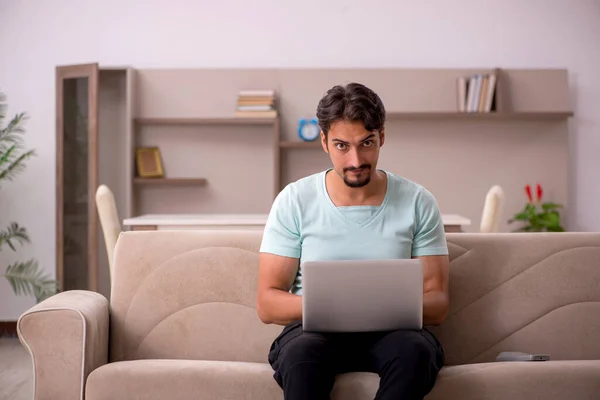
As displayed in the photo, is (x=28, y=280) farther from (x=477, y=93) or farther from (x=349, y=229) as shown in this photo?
(x=349, y=229)

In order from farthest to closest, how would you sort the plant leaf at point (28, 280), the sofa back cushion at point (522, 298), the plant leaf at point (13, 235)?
1. the plant leaf at point (13, 235)
2. the plant leaf at point (28, 280)
3. the sofa back cushion at point (522, 298)

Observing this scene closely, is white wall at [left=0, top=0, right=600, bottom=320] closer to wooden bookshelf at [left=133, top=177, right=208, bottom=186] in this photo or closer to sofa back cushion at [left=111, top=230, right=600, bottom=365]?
wooden bookshelf at [left=133, top=177, right=208, bottom=186]

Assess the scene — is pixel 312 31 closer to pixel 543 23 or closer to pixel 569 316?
pixel 543 23

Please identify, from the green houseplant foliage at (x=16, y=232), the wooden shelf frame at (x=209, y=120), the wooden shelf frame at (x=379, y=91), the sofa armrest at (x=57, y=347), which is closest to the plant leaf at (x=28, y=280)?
the green houseplant foliage at (x=16, y=232)

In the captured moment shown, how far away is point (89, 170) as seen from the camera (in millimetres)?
5422

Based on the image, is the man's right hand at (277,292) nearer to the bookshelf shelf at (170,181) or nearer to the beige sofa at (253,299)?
the beige sofa at (253,299)

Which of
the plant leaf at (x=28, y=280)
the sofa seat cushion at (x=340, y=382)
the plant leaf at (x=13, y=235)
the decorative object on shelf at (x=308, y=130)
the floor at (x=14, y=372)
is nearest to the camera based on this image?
the sofa seat cushion at (x=340, y=382)

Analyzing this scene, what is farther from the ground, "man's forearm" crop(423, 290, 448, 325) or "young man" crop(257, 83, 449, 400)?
"young man" crop(257, 83, 449, 400)

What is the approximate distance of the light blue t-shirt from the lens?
2.39 meters

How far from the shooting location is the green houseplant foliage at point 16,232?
17.0 ft

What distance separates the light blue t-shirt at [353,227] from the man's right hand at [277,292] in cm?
A: 3

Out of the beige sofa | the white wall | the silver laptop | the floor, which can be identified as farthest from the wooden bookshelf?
the silver laptop

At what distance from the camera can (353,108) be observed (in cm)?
238

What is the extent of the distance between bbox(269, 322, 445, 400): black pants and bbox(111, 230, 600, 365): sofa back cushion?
1.12ft
